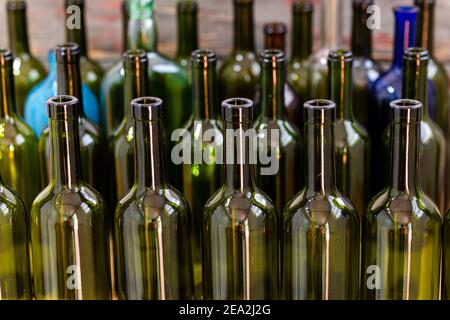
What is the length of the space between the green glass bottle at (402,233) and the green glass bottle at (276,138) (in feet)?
0.64

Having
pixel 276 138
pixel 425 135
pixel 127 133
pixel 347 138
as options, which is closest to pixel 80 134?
pixel 127 133

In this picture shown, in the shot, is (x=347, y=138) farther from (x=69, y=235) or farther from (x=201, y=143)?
(x=69, y=235)

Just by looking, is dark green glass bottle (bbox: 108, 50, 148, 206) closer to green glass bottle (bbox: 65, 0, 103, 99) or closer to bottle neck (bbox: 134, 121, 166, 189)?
bottle neck (bbox: 134, 121, 166, 189)

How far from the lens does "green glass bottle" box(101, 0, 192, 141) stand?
146cm

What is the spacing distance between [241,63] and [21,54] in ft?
1.25

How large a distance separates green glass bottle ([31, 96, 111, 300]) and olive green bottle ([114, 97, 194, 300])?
0.08 feet

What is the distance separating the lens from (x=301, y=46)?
1.58 m

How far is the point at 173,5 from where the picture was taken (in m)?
1.92

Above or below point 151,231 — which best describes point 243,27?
above

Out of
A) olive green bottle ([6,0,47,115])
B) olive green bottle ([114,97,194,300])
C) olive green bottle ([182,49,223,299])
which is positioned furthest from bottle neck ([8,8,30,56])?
olive green bottle ([114,97,194,300])
